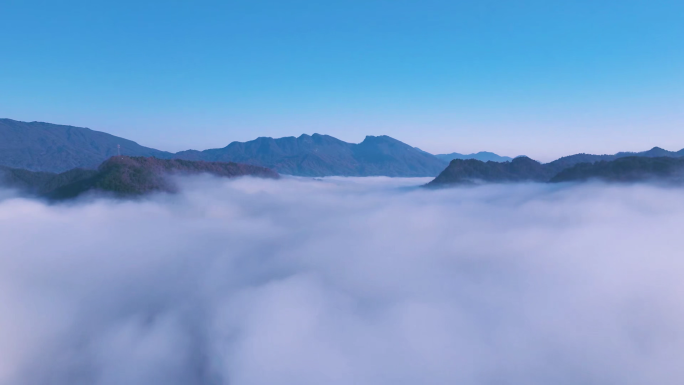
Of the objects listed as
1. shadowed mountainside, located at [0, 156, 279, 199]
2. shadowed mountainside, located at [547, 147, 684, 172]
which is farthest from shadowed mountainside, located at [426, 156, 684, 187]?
shadowed mountainside, located at [0, 156, 279, 199]

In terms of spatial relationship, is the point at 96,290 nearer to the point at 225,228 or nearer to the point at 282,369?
the point at 225,228

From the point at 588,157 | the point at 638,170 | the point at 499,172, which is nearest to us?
the point at 638,170

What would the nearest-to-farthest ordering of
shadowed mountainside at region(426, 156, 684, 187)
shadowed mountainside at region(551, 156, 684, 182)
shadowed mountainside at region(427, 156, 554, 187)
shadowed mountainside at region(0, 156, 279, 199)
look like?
shadowed mountainside at region(551, 156, 684, 182), shadowed mountainside at region(426, 156, 684, 187), shadowed mountainside at region(0, 156, 279, 199), shadowed mountainside at region(427, 156, 554, 187)

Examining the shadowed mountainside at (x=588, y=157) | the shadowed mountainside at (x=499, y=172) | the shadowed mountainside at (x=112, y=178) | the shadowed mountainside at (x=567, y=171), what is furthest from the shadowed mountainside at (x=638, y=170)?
the shadowed mountainside at (x=112, y=178)

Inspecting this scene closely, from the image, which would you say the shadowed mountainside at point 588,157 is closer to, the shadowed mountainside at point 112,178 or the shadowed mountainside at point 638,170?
the shadowed mountainside at point 638,170

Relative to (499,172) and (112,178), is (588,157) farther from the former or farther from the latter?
(112,178)

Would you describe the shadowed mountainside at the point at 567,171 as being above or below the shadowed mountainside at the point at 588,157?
below

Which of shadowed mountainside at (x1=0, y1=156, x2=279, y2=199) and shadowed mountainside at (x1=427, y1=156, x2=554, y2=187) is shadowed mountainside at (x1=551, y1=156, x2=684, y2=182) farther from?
shadowed mountainside at (x1=0, y1=156, x2=279, y2=199)

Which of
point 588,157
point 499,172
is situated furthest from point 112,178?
point 588,157
